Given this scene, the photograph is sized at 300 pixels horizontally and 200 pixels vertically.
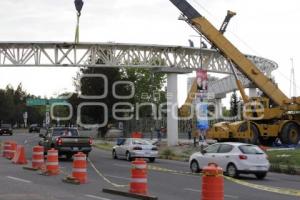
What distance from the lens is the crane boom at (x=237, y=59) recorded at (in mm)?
40625

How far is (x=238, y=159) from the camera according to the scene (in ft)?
75.3

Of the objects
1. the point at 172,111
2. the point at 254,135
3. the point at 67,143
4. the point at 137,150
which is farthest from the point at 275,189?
the point at 172,111

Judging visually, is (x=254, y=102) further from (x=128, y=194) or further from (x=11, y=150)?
(x=128, y=194)

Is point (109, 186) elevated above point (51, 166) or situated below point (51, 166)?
below

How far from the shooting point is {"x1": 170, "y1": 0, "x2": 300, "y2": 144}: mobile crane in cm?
4059

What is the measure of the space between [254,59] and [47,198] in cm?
4454

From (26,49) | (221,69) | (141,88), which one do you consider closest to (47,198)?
(26,49)

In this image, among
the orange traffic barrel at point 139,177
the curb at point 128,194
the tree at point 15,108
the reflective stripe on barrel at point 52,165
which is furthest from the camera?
the tree at point 15,108

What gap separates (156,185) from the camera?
63.3 ft

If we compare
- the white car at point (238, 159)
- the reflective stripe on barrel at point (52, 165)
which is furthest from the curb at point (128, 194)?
the white car at point (238, 159)

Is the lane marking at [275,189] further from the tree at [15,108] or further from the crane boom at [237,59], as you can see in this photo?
the tree at [15,108]

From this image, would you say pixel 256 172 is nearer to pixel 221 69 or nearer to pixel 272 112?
pixel 272 112

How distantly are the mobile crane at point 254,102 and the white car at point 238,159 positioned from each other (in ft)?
52.7

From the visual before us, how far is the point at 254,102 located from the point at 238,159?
18.3 meters
